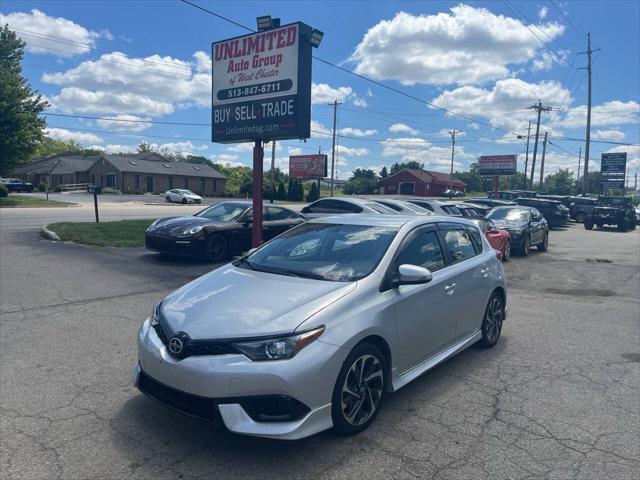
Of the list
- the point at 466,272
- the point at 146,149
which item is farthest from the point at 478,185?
the point at 466,272

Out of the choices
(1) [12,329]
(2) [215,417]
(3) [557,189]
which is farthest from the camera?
(3) [557,189]

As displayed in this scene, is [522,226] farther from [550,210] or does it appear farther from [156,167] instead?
[156,167]

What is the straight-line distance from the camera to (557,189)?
93.8 meters

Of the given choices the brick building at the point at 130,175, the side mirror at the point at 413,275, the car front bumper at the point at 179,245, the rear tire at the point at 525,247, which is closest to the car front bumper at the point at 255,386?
the side mirror at the point at 413,275

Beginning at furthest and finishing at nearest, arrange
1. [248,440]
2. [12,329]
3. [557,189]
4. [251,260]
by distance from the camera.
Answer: [557,189], [12,329], [251,260], [248,440]

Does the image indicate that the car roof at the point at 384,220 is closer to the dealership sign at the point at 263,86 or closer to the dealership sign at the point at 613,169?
the dealership sign at the point at 263,86

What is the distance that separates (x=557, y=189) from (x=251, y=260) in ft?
327

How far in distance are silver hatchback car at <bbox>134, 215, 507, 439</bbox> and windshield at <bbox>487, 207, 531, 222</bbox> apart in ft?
39.0

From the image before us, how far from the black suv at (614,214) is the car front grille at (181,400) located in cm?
3085

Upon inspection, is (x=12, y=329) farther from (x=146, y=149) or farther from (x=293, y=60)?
(x=146, y=149)

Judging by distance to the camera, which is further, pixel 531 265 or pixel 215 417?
pixel 531 265

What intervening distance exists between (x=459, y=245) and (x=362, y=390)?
7.65ft

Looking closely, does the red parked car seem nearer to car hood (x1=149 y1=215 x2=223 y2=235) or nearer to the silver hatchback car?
A: car hood (x1=149 y1=215 x2=223 y2=235)

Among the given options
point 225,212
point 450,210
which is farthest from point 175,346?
point 450,210
